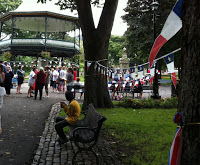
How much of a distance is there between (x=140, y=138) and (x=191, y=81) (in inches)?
129

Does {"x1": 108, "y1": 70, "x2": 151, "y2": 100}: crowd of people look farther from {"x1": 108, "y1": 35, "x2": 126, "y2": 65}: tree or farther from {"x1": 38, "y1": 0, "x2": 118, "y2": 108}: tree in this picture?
{"x1": 108, "y1": 35, "x2": 126, "y2": 65}: tree

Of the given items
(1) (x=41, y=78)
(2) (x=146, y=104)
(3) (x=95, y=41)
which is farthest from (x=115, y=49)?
(3) (x=95, y=41)

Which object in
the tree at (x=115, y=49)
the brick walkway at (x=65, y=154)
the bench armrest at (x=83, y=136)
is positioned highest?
the tree at (x=115, y=49)

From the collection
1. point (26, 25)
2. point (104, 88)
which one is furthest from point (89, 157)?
point (26, 25)

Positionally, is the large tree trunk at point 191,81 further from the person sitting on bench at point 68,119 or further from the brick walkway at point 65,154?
the person sitting on bench at point 68,119

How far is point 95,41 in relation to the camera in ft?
32.1

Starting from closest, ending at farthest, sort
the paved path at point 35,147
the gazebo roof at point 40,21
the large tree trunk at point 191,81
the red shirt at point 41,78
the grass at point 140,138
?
the large tree trunk at point 191,81
the paved path at point 35,147
the grass at point 140,138
the red shirt at point 41,78
the gazebo roof at point 40,21

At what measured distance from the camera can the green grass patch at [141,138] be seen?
452 cm

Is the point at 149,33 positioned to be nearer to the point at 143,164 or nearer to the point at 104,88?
the point at 104,88

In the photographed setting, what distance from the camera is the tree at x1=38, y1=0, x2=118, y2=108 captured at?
32.0 ft

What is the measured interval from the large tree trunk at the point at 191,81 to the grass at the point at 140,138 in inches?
59.3

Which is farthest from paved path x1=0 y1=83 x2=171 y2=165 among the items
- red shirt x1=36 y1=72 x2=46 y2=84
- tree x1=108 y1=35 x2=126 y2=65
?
tree x1=108 y1=35 x2=126 y2=65

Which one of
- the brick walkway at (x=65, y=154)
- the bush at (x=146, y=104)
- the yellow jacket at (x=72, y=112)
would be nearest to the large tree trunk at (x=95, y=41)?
the bush at (x=146, y=104)

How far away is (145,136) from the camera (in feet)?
19.6
